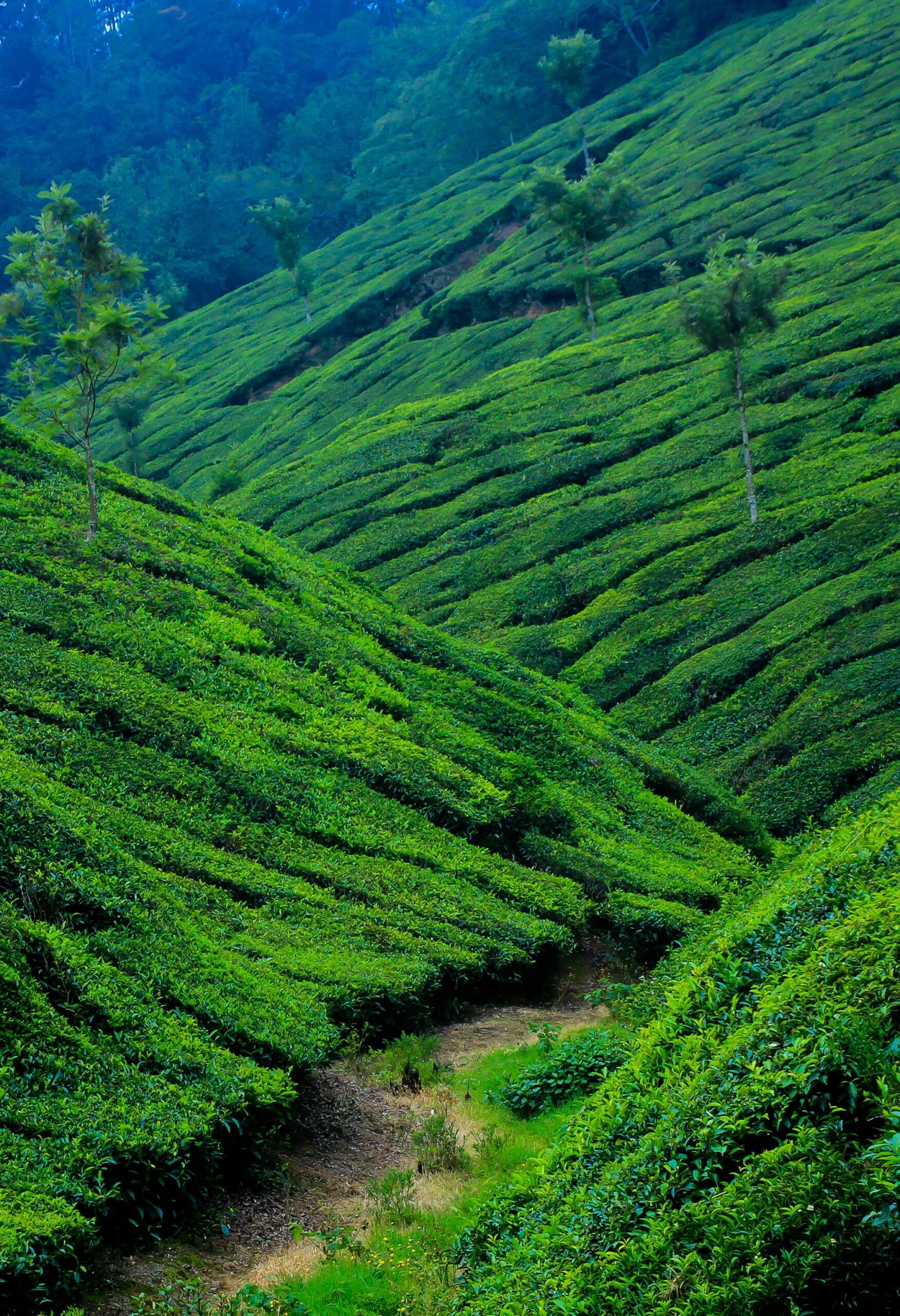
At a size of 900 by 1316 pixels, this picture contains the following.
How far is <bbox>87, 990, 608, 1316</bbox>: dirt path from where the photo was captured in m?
7.61

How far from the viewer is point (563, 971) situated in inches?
572

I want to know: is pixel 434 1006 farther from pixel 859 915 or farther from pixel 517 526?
pixel 517 526

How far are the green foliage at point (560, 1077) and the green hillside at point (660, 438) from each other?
12.5 metres

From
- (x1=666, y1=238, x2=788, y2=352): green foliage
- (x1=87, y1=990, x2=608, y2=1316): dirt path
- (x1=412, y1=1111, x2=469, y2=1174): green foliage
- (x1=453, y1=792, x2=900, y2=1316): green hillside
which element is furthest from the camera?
(x1=666, y1=238, x2=788, y2=352): green foliage

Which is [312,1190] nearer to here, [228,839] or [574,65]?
[228,839]

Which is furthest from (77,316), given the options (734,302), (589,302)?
(589,302)

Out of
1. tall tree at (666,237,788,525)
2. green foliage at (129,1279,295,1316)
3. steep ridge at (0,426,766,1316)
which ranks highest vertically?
tall tree at (666,237,788,525)

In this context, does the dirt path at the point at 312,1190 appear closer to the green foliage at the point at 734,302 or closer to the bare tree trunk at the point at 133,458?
the green foliage at the point at 734,302

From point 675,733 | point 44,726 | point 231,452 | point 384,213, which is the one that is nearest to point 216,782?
point 44,726

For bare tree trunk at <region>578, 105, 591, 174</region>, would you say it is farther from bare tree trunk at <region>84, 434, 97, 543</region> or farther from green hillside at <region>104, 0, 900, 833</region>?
bare tree trunk at <region>84, 434, 97, 543</region>

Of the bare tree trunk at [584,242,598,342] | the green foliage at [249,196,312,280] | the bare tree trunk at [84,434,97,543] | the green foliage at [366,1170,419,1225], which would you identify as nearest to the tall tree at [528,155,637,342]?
the bare tree trunk at [584,242,598,342]

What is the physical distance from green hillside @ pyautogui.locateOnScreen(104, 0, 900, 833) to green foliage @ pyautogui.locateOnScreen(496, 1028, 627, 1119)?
40.9 feet

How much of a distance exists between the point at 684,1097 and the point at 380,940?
6366 millimetres

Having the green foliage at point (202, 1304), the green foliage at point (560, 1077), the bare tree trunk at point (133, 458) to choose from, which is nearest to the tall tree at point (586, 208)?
the bare tree trunk at point (133, 458)
